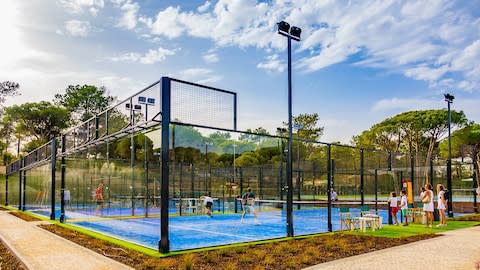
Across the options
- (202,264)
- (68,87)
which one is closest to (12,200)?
(68,87)

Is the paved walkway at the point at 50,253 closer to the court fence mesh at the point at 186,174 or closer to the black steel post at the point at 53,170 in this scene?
the court fence mesh at the point at 186,174

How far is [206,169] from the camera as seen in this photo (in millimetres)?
26672

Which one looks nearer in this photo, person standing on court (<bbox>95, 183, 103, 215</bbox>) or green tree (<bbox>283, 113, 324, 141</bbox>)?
person standing on court (<bbox>95, 183, 103, 215</bbox>)

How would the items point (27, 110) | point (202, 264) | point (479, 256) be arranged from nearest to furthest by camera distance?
Answer: point (202, 264)
point (479, 256)
point (27, 110)

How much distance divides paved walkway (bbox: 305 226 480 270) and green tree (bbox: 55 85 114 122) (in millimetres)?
53876

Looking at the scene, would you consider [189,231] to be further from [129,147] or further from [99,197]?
[99,197]

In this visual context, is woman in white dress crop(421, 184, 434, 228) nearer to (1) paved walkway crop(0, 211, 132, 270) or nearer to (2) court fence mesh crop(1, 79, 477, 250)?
(2) court fence mesh crop(1, 79, 477, 250)

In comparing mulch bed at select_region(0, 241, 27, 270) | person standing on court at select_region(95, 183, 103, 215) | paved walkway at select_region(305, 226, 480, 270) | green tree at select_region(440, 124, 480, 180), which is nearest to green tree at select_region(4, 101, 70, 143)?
person standing on court at select_region(95, 183, 103, 215)

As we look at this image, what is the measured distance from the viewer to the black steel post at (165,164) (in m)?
10.9

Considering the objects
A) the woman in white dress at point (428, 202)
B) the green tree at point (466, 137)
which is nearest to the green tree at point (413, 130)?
the green tree at point (466, 137)

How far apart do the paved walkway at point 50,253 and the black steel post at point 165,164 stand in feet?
4.46

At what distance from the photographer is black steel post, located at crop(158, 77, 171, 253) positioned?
1095cm

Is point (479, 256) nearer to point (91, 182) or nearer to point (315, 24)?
point (315, 24)

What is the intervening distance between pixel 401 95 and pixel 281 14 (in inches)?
1400
